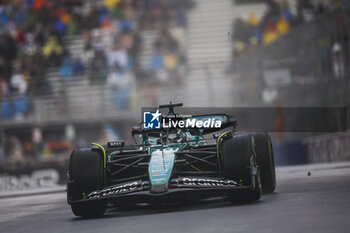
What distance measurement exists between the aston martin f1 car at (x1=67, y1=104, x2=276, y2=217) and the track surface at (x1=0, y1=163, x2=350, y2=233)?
20cm

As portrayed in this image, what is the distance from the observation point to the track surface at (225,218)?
594 cm

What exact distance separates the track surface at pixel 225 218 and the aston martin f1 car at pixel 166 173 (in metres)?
0.20

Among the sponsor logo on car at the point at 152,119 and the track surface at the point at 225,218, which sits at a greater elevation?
the sponsor logo on car at the point at 152,119

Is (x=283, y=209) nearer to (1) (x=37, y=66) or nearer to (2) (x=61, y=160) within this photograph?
(2) (x=61, y=160)

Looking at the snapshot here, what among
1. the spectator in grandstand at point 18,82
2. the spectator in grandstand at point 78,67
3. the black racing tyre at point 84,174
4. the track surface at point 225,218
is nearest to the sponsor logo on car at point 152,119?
the black racing tyre at point 84,174

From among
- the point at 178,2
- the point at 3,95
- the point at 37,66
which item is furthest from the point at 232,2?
the point at 3,95

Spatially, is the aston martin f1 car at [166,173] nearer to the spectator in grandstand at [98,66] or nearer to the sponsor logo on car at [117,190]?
the sponsor logo on car at [117,190]

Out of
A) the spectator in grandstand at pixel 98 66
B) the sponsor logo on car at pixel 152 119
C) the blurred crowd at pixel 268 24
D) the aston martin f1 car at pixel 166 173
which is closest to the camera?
the aston martin f1 car at pixel 166 173

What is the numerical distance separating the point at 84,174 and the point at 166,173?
39.9 inches

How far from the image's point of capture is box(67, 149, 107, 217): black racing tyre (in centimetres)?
805

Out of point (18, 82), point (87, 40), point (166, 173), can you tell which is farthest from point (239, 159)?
point (87, 40)

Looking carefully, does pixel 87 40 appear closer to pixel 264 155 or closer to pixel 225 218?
pixel 264 155

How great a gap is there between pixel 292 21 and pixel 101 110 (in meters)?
6.51

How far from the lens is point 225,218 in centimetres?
673
